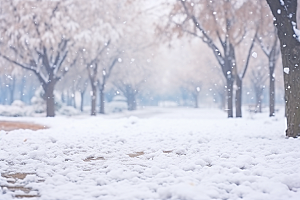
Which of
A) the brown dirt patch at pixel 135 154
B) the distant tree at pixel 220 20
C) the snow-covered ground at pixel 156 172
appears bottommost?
the brown dirt patch at pixel 135 154

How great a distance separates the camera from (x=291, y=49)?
22.3ft

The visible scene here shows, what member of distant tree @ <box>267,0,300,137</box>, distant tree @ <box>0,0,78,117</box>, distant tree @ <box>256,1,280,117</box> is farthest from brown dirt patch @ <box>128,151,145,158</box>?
distant tree @ <box>0,0,78,117</box>

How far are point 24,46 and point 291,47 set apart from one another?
13695 mm

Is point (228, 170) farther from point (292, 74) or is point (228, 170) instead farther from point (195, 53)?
point (195, 53)

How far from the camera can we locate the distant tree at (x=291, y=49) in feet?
22.1

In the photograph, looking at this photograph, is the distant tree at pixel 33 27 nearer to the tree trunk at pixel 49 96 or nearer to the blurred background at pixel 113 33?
the blurred background at pixel 113 33

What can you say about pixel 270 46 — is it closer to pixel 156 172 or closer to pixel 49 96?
pixel 49 96

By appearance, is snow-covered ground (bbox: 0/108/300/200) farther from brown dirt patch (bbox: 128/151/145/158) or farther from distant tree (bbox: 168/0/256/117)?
distant tree (bbox: 168/0/256/117)

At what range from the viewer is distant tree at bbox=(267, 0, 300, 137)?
674cm

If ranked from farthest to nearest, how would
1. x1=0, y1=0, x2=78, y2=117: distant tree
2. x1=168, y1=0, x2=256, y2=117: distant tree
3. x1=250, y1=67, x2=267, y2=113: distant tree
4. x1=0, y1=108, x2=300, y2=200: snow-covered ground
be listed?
x1=250, y1=67, x2=267, y2=113: distant tree
x1=0, y1=0, x2=78, y2=117: distant tree
x1=168, y1=0, x2=256, y2=117: distant tree
x1=0, y1=108, x2=300, y2=200: snow-covered ground

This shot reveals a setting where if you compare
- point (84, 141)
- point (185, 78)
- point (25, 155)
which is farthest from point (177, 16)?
point (185, 78)

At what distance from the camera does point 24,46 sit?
15.4 meters

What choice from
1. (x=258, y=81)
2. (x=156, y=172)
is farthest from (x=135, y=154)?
(x=258, y=81)

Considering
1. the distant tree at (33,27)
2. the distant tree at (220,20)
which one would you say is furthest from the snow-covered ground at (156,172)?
the distant tree at (33,27)
